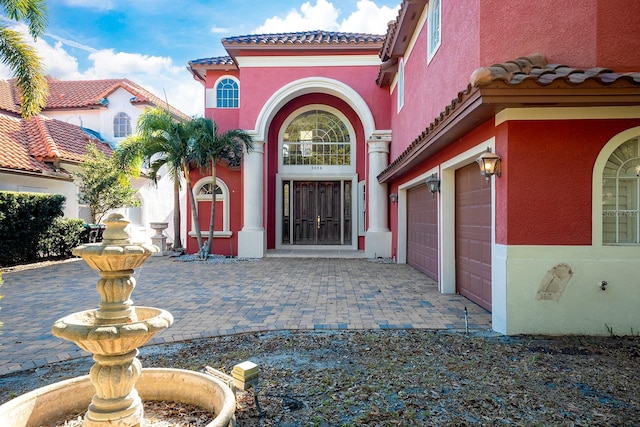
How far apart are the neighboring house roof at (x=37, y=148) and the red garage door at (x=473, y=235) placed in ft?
41.7

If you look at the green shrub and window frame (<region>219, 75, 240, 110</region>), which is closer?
the green shrub

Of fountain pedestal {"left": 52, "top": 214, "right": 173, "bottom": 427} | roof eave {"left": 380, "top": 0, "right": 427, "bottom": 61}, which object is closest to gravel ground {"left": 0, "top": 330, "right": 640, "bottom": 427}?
fountain pedestal {"left": 52, "top": 214, "right": 173, "bottom": 427}

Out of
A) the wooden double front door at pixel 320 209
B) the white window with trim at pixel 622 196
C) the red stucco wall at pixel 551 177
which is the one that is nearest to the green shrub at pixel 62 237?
the wooden double front door at pixel 320 209

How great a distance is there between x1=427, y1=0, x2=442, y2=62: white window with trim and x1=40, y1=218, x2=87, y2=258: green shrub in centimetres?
1185

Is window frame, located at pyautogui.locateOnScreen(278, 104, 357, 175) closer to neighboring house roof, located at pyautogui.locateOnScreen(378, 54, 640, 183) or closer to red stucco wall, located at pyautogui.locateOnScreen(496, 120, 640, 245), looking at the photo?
red stucco wall, located at pyautogui.locateOnScreen(496, 120, 640, 245)

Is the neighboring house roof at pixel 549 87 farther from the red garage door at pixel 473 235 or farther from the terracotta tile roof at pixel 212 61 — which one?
the terracotta tile roof at pixel 212 61

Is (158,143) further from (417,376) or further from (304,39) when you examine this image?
(417,376)

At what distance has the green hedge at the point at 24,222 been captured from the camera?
1080cm

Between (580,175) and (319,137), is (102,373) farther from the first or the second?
(319,137)

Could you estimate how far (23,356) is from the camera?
4449 mm

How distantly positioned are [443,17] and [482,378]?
6.28 meters

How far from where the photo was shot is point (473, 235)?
668cm

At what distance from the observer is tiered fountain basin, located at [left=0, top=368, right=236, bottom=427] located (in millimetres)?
2506

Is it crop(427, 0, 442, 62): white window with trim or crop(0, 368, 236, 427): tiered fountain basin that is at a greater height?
crop(427, 0, 442, 62): white window with trim
